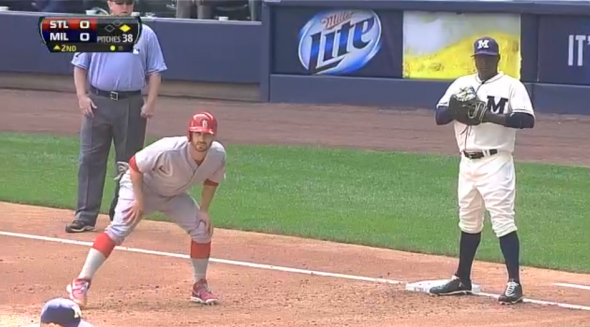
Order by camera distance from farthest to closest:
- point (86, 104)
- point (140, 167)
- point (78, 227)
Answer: point (78, 227)
point (86, 104)
point (140, 167)

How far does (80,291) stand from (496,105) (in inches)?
111

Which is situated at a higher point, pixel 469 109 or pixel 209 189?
pixel 469 109

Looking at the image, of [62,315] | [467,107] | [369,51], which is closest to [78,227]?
[467,107]

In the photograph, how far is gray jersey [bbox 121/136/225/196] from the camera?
780cm

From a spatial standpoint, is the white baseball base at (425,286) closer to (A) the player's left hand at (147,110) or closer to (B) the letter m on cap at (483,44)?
(B) the letter m on cap at (483,44)

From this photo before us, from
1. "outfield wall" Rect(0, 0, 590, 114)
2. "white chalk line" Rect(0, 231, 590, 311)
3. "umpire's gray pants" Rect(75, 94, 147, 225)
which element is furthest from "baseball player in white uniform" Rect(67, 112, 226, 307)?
"outfield wall" Rect(0, 0, 590, 114)

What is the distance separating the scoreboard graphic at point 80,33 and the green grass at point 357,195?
18.9ft

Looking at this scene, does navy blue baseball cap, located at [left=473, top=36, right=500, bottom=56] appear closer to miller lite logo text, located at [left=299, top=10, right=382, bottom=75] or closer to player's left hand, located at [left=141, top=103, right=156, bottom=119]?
player's left hand, located at [left=141, top=103, right=156, bottom=119]

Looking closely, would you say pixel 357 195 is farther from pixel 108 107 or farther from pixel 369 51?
pixel 369 51

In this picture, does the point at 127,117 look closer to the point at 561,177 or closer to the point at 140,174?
the point at 140,174

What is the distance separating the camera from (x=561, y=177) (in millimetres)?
14219

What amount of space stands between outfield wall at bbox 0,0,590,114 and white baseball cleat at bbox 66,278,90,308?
12.4 metres

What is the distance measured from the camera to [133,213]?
26.1 ft

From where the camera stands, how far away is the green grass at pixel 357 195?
10.8 metres
